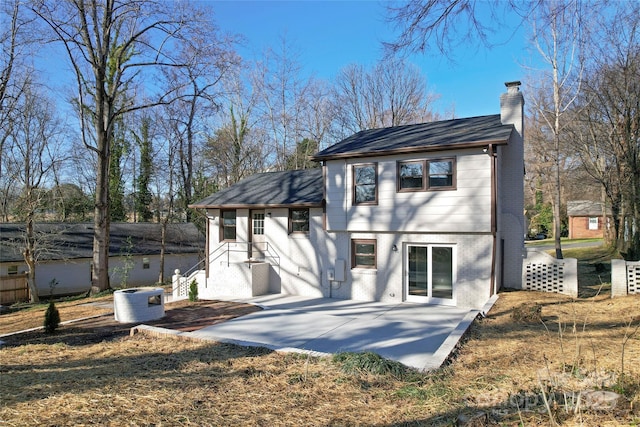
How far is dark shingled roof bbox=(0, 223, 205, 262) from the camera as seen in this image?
72.0 ft

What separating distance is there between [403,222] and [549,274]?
14.0 ft

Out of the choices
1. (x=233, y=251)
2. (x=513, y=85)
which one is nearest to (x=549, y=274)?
(x=513, y=85)

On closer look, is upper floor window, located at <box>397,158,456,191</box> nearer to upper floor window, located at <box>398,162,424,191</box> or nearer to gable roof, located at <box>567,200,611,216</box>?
upper floor window, located at <box>398,162,424,191</box>

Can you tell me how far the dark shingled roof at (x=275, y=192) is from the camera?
14.3m

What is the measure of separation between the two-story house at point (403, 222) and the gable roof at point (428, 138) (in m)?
0.04

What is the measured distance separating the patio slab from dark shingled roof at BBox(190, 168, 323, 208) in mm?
3728

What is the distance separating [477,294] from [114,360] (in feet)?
29.6

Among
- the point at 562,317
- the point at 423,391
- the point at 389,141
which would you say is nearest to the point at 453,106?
the point at 389,141

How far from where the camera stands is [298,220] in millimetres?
14406

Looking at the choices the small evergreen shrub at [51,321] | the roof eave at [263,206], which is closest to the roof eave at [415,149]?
the roof eave at [263,206]

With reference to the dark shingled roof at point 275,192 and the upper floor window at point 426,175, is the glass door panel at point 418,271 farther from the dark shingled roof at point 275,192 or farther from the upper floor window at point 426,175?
the dark shingled roof at point 275,192

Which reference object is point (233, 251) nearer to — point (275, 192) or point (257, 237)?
point (257, 237)

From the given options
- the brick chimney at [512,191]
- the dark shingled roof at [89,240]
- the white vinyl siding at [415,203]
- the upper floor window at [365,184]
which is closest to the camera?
the white vinyl siding at [415,203]

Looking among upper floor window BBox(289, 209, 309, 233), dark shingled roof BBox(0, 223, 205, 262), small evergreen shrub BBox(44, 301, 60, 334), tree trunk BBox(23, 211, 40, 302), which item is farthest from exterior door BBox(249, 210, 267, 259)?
tree trunk BBox(23, 211, 40, 302)
